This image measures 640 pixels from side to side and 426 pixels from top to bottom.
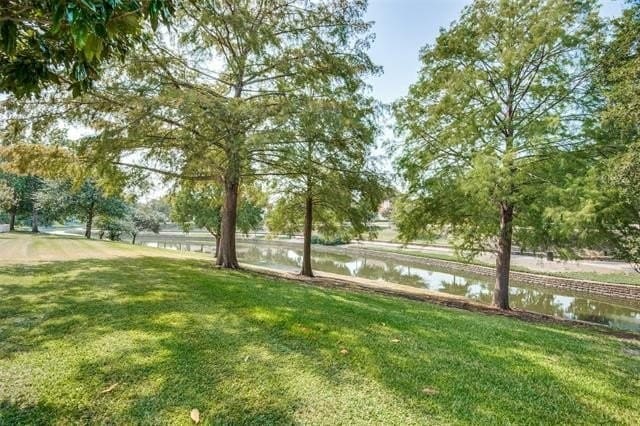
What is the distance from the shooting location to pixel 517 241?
372 inches

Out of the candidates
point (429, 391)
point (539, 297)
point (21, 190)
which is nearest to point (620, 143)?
point (429, 391)

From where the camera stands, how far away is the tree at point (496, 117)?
7883 millimetres

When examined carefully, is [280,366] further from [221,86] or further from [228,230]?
[221,86]

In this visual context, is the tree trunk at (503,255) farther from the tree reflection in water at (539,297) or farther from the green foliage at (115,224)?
the green foliage at (115,224)

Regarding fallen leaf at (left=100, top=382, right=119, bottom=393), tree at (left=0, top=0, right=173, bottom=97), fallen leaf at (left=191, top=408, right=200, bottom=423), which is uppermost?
tree at (left=0, top=0, right=173, bottom=97)

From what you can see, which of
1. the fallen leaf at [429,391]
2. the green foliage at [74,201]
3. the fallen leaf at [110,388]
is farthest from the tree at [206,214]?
the fallen leaf at [429,391]

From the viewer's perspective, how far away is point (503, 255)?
9.77m

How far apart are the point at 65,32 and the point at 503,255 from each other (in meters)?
10.6

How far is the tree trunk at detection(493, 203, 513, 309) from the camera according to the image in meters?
9.27

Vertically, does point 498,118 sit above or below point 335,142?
above

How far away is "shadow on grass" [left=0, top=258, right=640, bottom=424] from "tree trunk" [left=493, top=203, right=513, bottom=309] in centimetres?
454

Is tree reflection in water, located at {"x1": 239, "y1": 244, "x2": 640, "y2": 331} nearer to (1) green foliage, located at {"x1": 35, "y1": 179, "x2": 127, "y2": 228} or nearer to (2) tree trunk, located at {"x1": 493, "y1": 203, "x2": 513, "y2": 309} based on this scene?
(2) tree trunk, located at {"x1": 493, "y1": 203, "x2": 513, "y2": 309}

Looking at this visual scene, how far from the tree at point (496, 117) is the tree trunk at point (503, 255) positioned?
0.03 metres

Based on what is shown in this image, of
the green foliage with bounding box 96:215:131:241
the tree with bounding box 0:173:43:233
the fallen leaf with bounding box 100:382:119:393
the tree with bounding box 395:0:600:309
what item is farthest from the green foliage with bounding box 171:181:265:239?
the fallen leaf with bounding box 100:382:119:393
